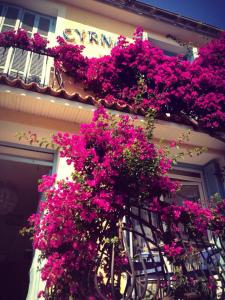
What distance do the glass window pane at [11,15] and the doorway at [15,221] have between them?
12.4 ft

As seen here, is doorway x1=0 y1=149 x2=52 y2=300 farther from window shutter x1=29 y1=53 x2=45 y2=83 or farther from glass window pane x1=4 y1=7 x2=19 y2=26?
glass window pane x1=4 y1=7 x2=19 y2=26

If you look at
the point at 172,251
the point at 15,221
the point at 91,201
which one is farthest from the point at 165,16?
the point at 15,221

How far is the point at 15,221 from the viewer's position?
891 centimetres

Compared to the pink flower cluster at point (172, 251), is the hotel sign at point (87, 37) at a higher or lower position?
higher

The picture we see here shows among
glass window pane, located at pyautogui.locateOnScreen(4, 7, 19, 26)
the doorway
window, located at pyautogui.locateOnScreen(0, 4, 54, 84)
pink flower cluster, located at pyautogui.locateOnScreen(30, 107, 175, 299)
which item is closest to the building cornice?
window, located at pyautogui.locateOnScreen(0, 4, 54, 84)

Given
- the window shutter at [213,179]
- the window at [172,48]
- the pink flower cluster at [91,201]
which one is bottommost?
the pink flower cluster at [91,201]

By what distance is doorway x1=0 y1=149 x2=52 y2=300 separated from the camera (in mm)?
7266

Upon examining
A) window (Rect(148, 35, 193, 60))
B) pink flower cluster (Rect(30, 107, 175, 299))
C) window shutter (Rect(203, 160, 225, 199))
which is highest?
window (Rect(148, 35, 193, 60))

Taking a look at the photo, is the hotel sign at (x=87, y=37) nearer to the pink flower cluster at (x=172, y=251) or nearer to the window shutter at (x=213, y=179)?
the window shutter at (x=213, y=179)

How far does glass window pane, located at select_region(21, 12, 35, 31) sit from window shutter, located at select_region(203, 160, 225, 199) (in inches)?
230

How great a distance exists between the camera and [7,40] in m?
6.12

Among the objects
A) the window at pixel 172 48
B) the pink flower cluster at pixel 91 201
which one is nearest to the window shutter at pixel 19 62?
the pink flower cluster at pixel 91 201

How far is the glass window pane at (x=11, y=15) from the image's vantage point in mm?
7374

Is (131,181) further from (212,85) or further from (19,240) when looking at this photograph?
(19,240)
